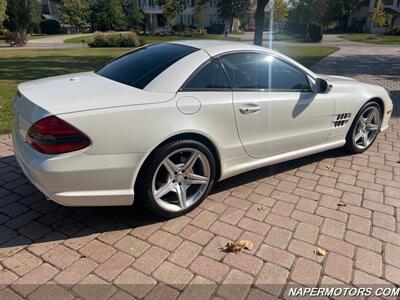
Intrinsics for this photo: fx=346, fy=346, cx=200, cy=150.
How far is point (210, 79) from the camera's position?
129 inches

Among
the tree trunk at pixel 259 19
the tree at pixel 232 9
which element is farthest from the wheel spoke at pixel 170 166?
the tree at pixel 232 9

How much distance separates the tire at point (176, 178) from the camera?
2.91 m

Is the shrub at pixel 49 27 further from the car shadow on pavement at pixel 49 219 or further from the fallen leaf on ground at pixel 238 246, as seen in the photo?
the fallen leaf on ground at pixel 238 246

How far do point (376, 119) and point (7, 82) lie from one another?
8.95 m

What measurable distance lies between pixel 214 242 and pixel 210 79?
1.49 metres

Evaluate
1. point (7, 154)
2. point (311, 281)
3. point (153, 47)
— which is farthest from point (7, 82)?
point (311, 281)

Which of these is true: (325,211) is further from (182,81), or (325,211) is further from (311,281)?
(182,81)

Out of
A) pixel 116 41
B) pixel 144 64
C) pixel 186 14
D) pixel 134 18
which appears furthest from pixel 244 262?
pixel 186 14

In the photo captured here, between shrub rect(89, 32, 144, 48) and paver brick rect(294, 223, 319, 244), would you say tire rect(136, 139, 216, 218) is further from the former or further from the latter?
shrub rect(89, 32, 144, 48)

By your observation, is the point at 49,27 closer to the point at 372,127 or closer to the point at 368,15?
the point at 368,15

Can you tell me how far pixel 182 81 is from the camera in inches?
122

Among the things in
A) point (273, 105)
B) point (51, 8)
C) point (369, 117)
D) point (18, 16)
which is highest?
point (51, 8)

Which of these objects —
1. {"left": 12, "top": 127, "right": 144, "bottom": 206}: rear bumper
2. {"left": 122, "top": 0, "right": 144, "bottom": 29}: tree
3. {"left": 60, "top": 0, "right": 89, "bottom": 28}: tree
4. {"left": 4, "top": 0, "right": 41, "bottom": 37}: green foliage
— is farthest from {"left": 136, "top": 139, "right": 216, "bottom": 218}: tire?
{"left": 122, "top": 0, "right": 144, "bottom": 29}: tree

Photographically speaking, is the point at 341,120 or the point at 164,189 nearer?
the point at 164,189
